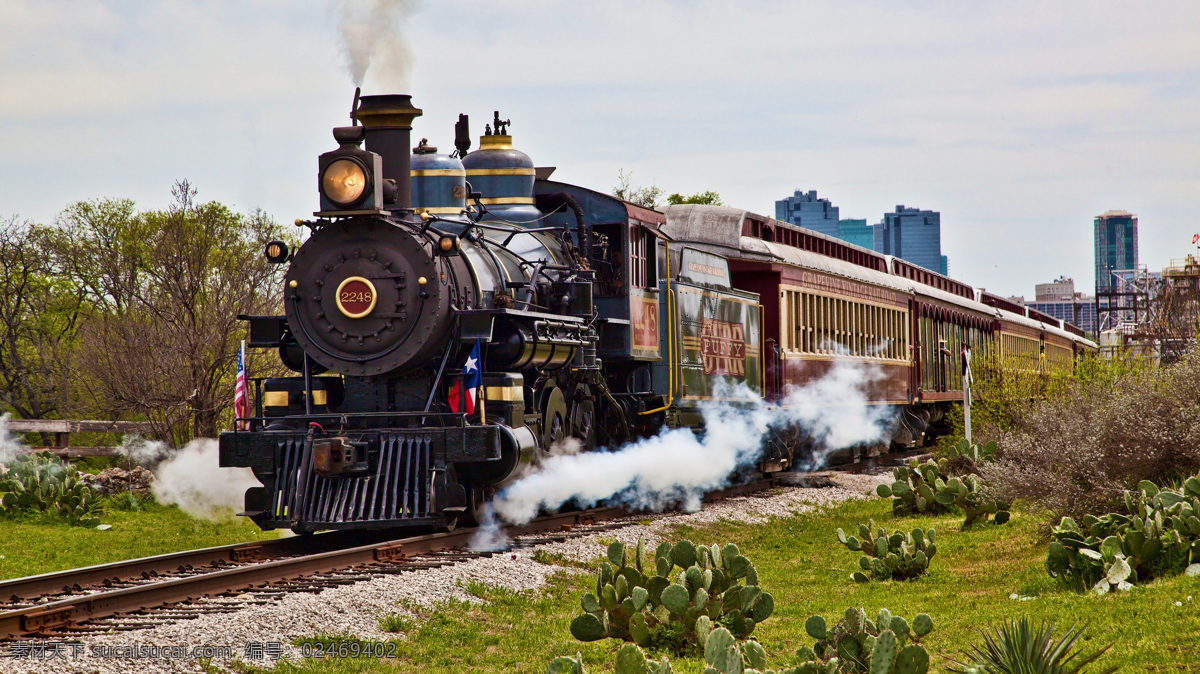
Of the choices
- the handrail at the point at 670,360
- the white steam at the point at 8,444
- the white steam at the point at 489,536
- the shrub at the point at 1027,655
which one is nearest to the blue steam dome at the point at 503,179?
the handrail at the point at 670,360

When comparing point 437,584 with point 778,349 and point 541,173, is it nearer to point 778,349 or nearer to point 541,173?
point 541,173

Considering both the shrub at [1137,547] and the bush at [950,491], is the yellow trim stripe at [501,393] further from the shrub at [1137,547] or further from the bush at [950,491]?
the bush at [950,491]

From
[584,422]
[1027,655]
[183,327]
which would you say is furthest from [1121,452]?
[183,327]

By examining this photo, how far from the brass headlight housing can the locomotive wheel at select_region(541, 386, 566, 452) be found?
3.02m

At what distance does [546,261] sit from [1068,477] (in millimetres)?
5708

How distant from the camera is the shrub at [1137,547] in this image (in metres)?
8.88

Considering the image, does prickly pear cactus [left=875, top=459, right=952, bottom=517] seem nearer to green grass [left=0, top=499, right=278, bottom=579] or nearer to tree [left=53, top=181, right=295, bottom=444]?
green grass [left=0, top=499, right=278, bottom=579]

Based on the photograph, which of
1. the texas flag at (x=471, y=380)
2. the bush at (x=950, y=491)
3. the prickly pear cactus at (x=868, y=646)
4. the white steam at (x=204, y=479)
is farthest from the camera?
the bush at (x=950, y=491)

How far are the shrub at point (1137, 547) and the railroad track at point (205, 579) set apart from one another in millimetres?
4942

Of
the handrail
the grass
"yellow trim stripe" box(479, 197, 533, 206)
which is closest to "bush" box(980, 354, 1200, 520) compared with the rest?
the grass

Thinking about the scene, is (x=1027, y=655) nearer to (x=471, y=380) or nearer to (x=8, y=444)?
(x=471, y=380)

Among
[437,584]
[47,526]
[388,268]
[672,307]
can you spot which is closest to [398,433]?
[388,268]

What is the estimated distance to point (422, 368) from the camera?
12.1 m

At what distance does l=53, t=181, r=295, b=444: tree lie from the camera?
1984cm
